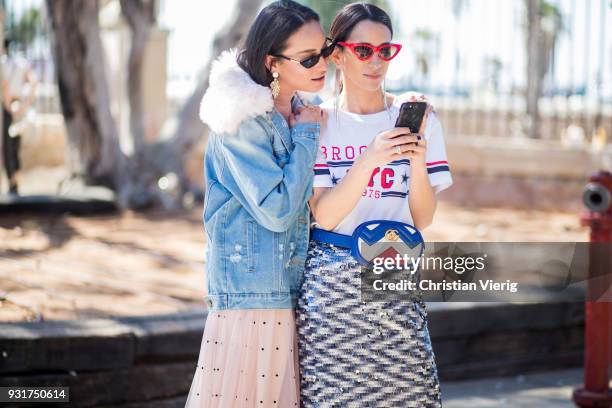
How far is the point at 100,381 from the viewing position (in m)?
4.41

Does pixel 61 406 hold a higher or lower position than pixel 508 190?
lower

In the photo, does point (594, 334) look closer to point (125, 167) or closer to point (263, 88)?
point (263, 88)

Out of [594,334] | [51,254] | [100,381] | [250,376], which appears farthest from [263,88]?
[51,254]

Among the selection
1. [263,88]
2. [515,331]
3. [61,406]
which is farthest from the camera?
[515,331]

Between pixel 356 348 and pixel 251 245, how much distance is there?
44 cm

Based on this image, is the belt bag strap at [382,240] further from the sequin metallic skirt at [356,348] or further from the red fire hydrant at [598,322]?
the red fire hydrant at [598,322]

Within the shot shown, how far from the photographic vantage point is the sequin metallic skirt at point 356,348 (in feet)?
9.55

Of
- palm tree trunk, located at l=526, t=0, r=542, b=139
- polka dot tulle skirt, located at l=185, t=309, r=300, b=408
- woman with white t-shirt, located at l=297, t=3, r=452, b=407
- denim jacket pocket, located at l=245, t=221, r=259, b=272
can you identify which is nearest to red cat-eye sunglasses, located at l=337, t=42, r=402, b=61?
woman with white t-shirt, located at l=297, t=3, r=452, b=407

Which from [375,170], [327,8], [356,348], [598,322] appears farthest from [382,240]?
[598,322]

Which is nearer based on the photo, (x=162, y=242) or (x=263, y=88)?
(x=263, y=88)

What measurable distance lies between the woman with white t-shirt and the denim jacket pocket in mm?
175

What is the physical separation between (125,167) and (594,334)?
5.70m

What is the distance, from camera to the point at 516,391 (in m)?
5.36

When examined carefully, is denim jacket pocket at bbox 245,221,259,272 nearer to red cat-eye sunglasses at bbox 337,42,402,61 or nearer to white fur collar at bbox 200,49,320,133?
white fur collar at bbox 200,49,320,133
